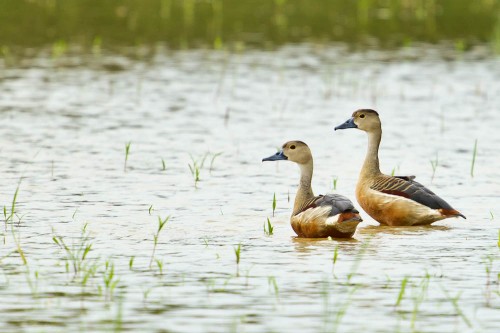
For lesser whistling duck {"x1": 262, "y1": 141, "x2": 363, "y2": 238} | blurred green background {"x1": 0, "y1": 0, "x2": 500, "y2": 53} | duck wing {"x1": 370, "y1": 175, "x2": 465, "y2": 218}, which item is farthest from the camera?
blurred green background {"x1": 0, "y1": 0, "x2": 500, "y2": 53}

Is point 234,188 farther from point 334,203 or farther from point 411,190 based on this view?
point 334,203

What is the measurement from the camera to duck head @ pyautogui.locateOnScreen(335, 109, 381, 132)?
12.4 meters

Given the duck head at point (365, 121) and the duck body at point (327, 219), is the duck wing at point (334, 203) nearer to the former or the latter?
the duck body at point (327, 219)

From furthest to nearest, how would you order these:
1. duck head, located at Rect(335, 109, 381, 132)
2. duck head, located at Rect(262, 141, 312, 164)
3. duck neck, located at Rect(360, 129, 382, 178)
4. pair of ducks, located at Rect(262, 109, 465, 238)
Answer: duck head, located at Rect(335, 109, 381, 132) → duck neck, located at Rect(360, 129, 382, 178) → duck head, located at Rect(262, 141, 312, 164) → pair of ducks, located at Rect(262, 109, 465, 238)

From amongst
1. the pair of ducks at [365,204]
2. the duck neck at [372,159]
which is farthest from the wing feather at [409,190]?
the duck neck at [372,159]

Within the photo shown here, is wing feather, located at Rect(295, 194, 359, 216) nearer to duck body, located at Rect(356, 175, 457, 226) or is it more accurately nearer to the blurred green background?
duck body, located at Rect(356, 175, 457, 226)

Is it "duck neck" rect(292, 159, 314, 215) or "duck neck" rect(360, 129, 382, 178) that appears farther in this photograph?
"duck neck" rect(360, 129, 382, 178)

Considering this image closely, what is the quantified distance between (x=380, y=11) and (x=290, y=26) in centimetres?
361

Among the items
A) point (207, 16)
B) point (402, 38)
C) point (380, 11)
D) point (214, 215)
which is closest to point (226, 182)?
point (214, 215)

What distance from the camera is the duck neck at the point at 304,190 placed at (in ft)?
36.3

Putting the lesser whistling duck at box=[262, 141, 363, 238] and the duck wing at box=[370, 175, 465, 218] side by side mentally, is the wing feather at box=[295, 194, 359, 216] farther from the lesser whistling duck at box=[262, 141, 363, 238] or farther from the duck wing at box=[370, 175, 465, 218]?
the duck wing at box=[370, 175, 465, 218]

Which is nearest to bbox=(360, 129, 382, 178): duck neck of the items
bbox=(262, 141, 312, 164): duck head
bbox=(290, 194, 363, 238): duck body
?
bbox=(262, 141, 312, 164): duck head

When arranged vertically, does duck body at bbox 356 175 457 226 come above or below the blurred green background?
below

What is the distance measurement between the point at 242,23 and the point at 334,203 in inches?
672
